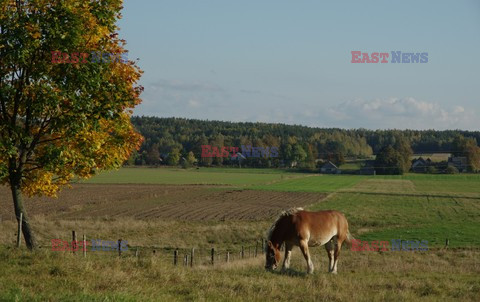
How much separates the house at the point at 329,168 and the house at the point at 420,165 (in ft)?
84.3

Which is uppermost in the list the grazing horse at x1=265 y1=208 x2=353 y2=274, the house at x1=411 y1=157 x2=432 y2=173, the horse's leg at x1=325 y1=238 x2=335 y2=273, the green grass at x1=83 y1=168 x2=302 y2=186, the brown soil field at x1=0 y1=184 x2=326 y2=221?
the grazing horse at x1=265 y1=208 x2=353 y2=274

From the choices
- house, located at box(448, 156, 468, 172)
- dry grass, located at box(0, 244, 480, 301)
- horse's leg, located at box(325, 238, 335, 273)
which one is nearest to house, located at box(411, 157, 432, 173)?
house, located at box(448, 156, 468, 172)

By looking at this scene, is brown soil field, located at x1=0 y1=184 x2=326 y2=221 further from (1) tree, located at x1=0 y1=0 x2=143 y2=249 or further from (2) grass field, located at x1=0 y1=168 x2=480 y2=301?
(1) tree, located at x1=0 y1=0 x2=143 y2=249

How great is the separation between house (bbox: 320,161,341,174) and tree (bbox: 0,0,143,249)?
15117 cm

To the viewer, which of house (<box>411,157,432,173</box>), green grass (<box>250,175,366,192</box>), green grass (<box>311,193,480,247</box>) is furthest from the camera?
house (<box>411,157,432,173</box>)

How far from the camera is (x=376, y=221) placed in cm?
4694

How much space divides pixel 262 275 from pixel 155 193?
2531 inches

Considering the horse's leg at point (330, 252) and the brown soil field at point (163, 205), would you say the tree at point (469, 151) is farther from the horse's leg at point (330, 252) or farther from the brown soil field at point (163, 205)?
the horse's leg at point (330, 252)

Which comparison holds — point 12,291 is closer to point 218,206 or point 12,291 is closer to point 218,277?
point 218,277

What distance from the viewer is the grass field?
10477mm

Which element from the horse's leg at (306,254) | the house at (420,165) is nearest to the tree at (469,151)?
the house at (420,165)

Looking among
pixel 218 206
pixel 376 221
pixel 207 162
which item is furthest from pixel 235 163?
pixel 376 221

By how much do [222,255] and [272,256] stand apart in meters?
12.8

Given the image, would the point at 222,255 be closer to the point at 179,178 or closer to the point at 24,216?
the point at 24,216
